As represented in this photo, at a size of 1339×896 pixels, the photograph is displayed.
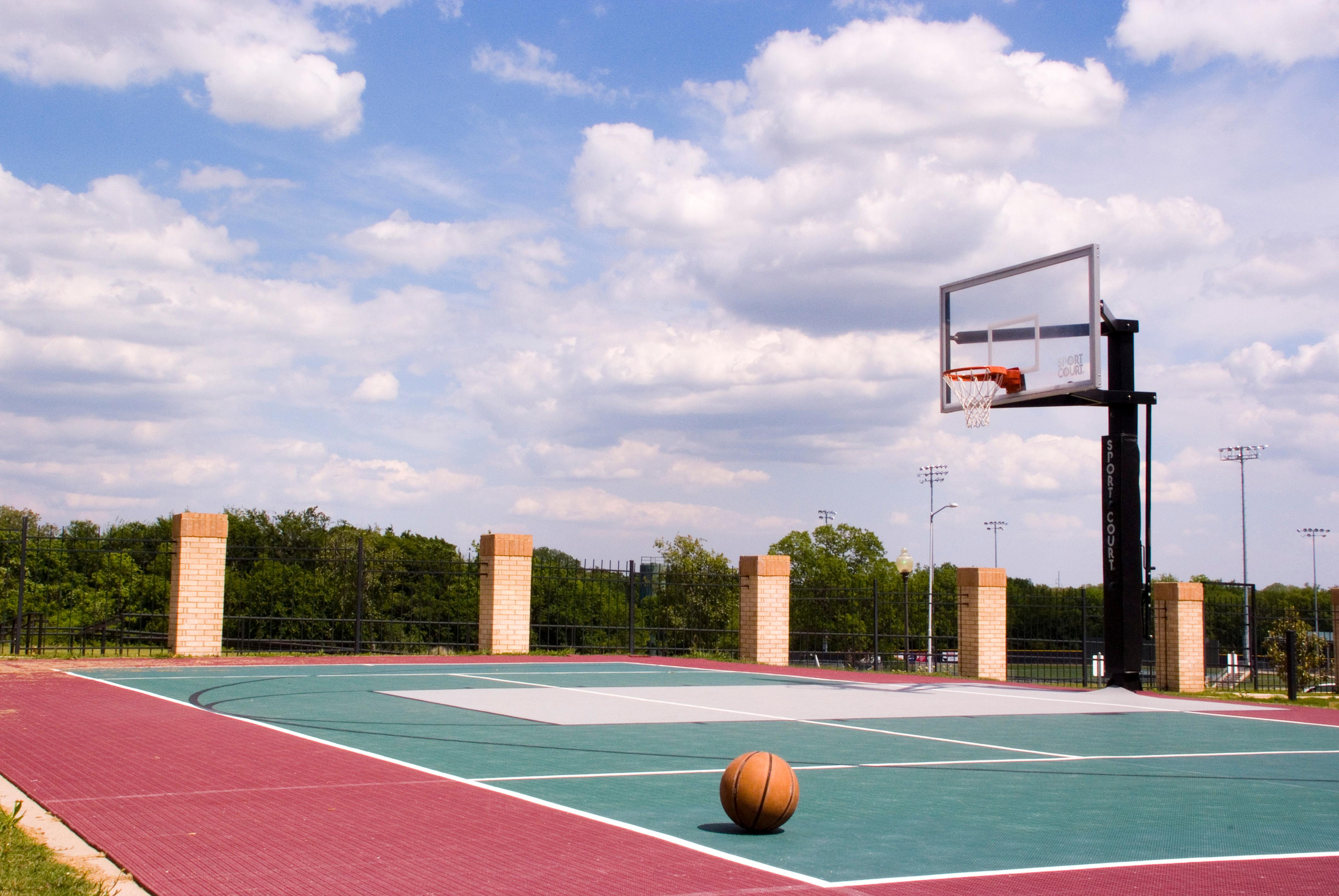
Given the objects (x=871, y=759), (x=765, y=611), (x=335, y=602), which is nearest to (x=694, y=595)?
(x=335, y=602)

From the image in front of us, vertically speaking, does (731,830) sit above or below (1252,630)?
below

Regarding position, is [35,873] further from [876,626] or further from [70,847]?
[876,626]

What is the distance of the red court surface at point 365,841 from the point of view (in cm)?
591

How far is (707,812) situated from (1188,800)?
3.76 m

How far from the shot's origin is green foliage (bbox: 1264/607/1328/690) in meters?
31.9

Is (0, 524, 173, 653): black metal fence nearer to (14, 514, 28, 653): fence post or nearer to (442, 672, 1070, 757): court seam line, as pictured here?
(14, 514, 28, 653): fence post

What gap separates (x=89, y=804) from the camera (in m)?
7.61

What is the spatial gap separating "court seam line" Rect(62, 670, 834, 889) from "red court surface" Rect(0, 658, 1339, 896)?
0.06 meters

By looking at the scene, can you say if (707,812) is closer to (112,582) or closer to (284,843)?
(284,843)

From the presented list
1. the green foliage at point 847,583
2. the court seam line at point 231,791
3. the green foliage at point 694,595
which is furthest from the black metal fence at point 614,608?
the green foliage at point 847,583

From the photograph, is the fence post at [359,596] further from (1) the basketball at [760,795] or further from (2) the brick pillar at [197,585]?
(1) the basketball at [760,795]

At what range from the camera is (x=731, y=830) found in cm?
738

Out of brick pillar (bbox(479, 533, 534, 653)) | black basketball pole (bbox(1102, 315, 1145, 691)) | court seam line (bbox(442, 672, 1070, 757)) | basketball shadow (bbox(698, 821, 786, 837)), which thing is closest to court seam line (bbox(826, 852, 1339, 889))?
basketball shadow (bbox(698, 821, 786, 837))

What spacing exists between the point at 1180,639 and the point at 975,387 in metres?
7.40
